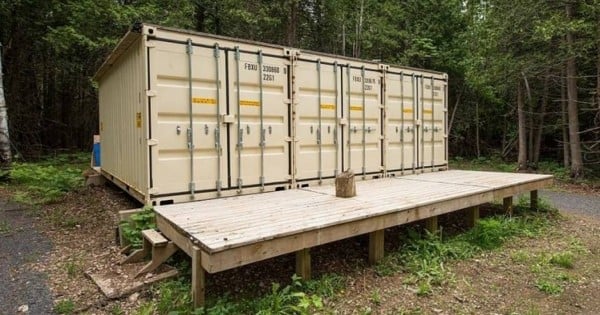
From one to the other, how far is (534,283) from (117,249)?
14.0 ft

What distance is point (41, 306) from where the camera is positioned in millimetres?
2957

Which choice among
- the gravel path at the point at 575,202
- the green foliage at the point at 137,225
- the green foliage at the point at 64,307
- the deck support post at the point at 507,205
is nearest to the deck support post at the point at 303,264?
the green foliage at the point at 137,225

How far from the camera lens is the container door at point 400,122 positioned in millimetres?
6703

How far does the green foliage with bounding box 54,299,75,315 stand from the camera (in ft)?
9.37

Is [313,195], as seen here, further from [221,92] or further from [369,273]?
[221,92]

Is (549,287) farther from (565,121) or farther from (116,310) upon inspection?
(565,121)

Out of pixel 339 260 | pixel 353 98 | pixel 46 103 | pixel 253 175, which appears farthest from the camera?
pixel 46 103

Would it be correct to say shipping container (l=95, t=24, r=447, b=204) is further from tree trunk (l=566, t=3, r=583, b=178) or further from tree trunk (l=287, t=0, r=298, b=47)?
tree trunk (l=287, t=0, r=298, b=47)

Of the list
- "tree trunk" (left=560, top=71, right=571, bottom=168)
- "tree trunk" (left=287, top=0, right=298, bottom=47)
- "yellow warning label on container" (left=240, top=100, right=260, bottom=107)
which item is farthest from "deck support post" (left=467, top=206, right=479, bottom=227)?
"tree trunk" (left=287, top=0, right=298, bottom=47)

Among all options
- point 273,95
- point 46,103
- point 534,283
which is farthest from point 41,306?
point 46,103

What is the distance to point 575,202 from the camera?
7.23m

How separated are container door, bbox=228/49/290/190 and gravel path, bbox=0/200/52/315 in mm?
2275

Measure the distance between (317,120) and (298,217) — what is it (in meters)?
2.46

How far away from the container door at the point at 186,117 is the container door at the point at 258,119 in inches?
7.1
